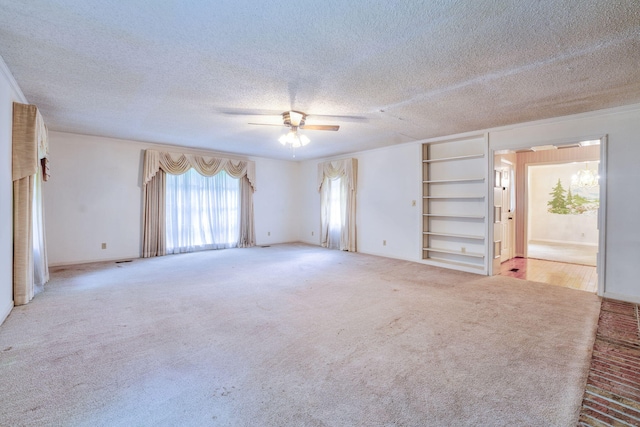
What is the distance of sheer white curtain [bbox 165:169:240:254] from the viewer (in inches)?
248

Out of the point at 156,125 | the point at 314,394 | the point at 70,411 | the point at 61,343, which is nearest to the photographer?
the point at 70,411

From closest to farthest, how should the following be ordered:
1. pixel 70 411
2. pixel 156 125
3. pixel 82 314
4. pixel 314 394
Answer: pixel 70 411
pixel 314 394
pixel 82 314
pixel 156 125

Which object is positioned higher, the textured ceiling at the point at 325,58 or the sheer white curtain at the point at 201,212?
the textured ceiling at the point at 325,58

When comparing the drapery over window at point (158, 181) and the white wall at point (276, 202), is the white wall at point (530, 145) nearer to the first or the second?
the white wall at point (276, 202)

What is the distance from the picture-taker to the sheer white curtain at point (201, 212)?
6289mm

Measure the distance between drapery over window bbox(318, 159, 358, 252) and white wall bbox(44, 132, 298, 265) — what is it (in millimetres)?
3694

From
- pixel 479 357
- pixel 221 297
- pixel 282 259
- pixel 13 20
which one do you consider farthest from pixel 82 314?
pixel 479 357

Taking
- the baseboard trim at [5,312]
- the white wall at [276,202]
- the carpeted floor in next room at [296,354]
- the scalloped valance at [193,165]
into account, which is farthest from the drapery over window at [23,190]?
the white wall at [276,202]

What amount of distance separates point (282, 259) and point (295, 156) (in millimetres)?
2870

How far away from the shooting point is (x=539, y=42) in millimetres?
2131

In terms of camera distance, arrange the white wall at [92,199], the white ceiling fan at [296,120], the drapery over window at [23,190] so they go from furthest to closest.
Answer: the white wall at [92,199]
the white ceiling fan at [296,120]
the drapery over window at [23,190]

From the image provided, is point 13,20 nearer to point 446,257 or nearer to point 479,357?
point 479,357

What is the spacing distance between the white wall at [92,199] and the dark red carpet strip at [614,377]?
6.84 meters

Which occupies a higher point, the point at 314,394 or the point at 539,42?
the point at 539,42
